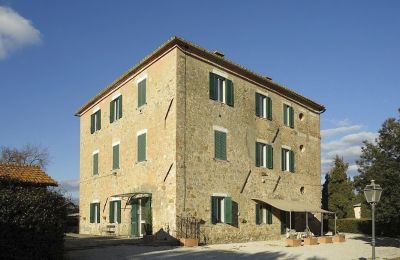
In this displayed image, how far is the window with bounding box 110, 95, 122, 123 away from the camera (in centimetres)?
2306

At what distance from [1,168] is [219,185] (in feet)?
29.4

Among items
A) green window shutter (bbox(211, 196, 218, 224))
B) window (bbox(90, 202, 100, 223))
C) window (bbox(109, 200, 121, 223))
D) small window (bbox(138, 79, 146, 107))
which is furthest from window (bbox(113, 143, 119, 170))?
green window shutter (bbox(211, 196, 218, 224))

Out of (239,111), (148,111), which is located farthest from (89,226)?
(239,111)

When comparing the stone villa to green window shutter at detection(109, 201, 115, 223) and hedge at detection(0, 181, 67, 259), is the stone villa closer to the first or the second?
green window shutter at detection(109, 201, 115, 223)

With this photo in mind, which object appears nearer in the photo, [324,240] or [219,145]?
[219,145]

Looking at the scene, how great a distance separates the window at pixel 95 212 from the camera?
24.5 metres

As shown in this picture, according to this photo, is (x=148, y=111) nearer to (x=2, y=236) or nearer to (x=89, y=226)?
(x=89, y=226)

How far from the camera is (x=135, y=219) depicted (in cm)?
2023

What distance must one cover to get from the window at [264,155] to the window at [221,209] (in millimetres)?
3370

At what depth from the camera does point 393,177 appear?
59.5 ft

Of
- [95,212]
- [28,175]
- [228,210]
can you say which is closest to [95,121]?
[95,212]

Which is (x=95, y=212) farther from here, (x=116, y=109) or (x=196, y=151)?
(x=196, y=151)

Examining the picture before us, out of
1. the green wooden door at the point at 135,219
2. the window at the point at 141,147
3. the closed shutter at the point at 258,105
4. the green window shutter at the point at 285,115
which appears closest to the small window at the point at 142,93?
the window at the point at 141,147

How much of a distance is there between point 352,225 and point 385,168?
13524 mm
